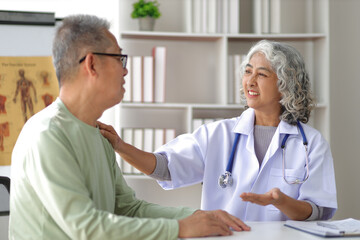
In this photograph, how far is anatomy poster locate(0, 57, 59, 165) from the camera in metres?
2.78

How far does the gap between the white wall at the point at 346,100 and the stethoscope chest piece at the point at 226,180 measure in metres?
1.59

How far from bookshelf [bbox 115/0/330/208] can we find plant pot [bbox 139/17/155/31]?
0.05 meters

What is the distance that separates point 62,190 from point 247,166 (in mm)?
1029

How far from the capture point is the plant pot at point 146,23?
3174 millimetres

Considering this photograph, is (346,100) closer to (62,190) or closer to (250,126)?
(250,126)

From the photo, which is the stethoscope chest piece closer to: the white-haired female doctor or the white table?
the white-haired female doctor

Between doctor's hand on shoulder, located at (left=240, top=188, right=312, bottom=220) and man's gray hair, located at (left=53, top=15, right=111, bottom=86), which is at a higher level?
man's gray hair, located at (left=53, top=15, right=111, bottom=86)

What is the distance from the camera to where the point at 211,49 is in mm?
3436

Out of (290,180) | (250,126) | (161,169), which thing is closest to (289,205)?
(290,180)

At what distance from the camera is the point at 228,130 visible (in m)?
2.29

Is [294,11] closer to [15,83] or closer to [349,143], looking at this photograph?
[349,143]

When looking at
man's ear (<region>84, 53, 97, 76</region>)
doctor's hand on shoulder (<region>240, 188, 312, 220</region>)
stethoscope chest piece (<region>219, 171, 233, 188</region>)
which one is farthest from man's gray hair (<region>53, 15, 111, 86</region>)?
stethoscope chest piece (<region>219, 171, 233, 188</region>)

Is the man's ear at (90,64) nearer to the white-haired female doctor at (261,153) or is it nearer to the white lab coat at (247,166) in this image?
the white-haired female doctor at (261,153)

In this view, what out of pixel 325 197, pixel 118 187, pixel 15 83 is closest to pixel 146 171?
pixel 118 187
